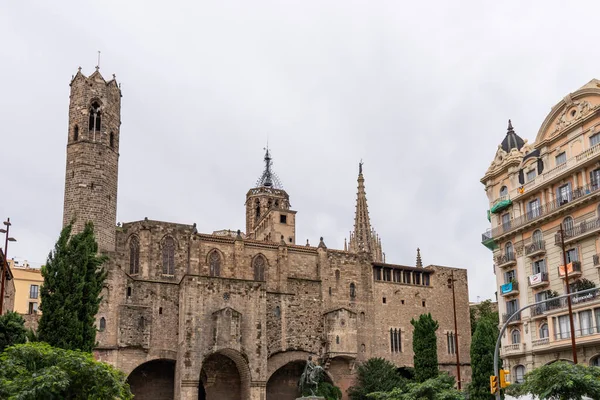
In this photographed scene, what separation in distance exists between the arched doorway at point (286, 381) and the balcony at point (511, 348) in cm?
1704

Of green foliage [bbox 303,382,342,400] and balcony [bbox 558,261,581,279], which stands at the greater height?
balcony [bbox 558,261,581,279]

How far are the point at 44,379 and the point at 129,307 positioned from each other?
29.4 m

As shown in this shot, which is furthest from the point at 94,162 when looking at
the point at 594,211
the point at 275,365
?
the point at 594,211

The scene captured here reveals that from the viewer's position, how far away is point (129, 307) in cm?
5500

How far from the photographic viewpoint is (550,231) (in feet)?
152

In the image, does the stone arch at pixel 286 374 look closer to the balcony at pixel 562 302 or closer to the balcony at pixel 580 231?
the balcony at pixel 562 302

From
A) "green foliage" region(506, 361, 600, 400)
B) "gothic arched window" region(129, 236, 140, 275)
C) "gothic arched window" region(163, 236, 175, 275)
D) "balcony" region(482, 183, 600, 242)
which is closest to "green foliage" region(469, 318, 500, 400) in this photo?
"balcony" region(482, 183, 600, 242)

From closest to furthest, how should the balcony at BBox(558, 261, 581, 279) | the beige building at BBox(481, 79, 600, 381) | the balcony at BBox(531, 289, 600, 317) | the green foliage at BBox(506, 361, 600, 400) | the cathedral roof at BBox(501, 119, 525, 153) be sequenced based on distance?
the green foliage at BBox(506, 361, 600, 400) → the balcony at BBox(531, 289, 600, 317) → the beige building at BBox(481, 79, 600, 381) → the balcony at BBox(558, 261, 581, 279) → the cathedral roof at BBox(501, 119, 525, 153)

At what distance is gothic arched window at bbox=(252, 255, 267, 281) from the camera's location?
2467 inches

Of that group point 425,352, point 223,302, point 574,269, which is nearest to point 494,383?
point 574,269

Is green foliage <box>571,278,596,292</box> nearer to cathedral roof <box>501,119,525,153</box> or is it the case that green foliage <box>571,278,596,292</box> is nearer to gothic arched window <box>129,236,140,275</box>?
cathedral roof <box>501,119,525,153</box>

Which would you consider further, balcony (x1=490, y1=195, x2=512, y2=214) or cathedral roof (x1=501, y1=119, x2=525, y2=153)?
cathedral roof (x1=501, y1=119, x2=525, y2=153)

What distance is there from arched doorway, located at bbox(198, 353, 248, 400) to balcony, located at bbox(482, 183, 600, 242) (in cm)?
2163

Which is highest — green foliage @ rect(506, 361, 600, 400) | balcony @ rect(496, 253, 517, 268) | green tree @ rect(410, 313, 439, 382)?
balcony @ rect(496, 253, 517, 268)
